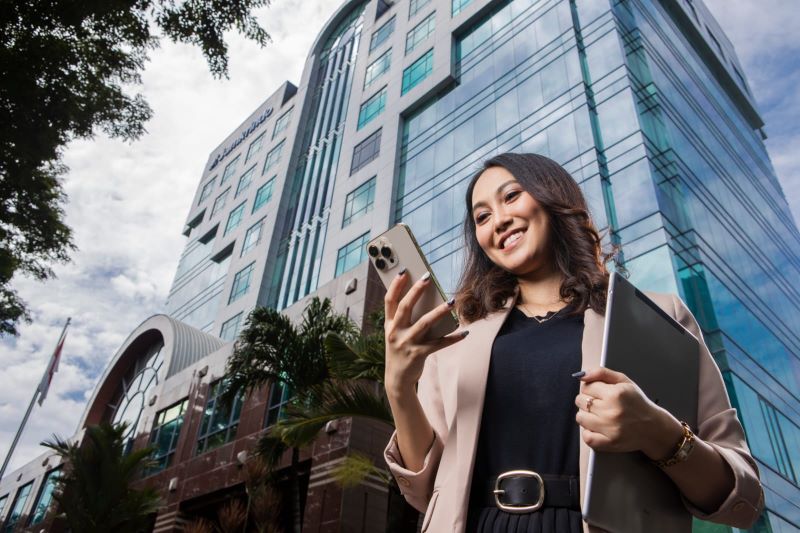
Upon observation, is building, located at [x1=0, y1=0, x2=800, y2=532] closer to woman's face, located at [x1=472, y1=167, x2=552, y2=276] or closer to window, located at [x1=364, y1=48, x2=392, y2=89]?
window, located at [x1=364, y1=48, x2=392, y2=89]

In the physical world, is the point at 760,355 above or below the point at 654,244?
below

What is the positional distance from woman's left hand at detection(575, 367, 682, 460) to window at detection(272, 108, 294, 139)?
3683 centimetres

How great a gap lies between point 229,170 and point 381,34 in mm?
16529

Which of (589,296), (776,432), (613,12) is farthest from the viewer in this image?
(613,12)

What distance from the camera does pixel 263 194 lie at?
112 ft

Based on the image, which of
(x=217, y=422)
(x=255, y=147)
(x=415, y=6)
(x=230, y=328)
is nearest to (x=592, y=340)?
(x=217, y=422)

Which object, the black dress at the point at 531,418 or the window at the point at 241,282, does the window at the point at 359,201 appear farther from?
the black dress at the point at 531,418

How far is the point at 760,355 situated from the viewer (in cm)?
1395

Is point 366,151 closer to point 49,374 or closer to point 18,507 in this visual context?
point 49,374

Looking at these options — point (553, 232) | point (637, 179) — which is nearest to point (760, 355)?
point (637, 179)

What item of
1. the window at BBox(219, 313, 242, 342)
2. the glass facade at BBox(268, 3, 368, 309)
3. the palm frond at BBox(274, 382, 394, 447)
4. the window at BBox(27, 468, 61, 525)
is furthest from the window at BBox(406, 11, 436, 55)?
the window at BBox(27, 468, 61, 525)

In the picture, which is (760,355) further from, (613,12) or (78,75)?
(78,75)

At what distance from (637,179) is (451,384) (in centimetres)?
1393

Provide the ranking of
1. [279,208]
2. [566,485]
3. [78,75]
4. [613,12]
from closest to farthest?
[566,485] → [78,75] → [613,12] → [279,208]
